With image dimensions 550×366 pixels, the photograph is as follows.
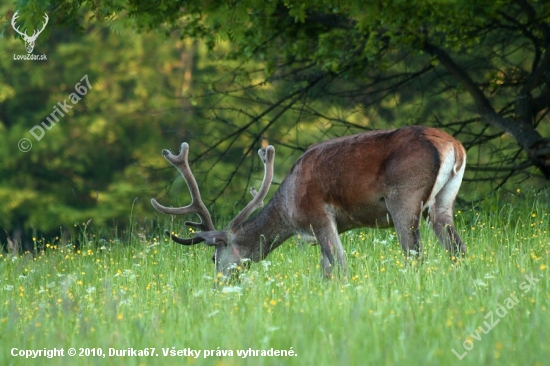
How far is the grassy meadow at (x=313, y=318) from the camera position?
13.5 feet

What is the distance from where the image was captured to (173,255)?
8.30 m

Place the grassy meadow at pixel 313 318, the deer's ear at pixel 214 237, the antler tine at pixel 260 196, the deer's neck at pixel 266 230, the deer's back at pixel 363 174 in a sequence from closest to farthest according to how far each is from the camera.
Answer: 1. the grassy meadow at pixel 313 318
2. the deer's back at pixel 363 174
3. the deer's ear at pixel 214 237
4. the deer's neck at pixel 266 230
5. the antler tine at pixel 260 196

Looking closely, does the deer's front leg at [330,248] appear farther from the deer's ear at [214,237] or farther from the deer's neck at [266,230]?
the deer's ear at [214,237]

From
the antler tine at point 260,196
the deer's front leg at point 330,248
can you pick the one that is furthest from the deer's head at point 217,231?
the deer's front leg at point 330,248

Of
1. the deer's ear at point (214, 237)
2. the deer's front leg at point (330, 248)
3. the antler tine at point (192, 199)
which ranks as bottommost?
the deer's front leg at point (330, 248)

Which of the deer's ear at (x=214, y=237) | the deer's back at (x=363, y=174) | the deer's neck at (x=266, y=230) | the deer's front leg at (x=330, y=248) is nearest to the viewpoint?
the deer's back at (x=363, y=174)

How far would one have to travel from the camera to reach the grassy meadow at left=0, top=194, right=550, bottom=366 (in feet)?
13.5

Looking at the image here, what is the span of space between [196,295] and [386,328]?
1.23 metres

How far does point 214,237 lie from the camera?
735 cm

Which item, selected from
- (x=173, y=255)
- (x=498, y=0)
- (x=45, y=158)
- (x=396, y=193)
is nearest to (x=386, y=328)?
(x=396, y=193)

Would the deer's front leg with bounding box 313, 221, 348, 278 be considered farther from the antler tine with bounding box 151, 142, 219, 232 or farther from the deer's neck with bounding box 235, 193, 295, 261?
the antler tine with bounding box 151, 142, 219, 232

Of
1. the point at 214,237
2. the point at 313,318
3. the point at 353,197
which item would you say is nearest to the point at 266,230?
the point at 214,237

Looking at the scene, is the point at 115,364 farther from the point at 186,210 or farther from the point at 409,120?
the point at 409,120

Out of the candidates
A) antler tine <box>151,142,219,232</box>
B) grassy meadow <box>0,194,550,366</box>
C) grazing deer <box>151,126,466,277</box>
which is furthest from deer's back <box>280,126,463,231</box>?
antler tine <box>151,142,219,232</box>
